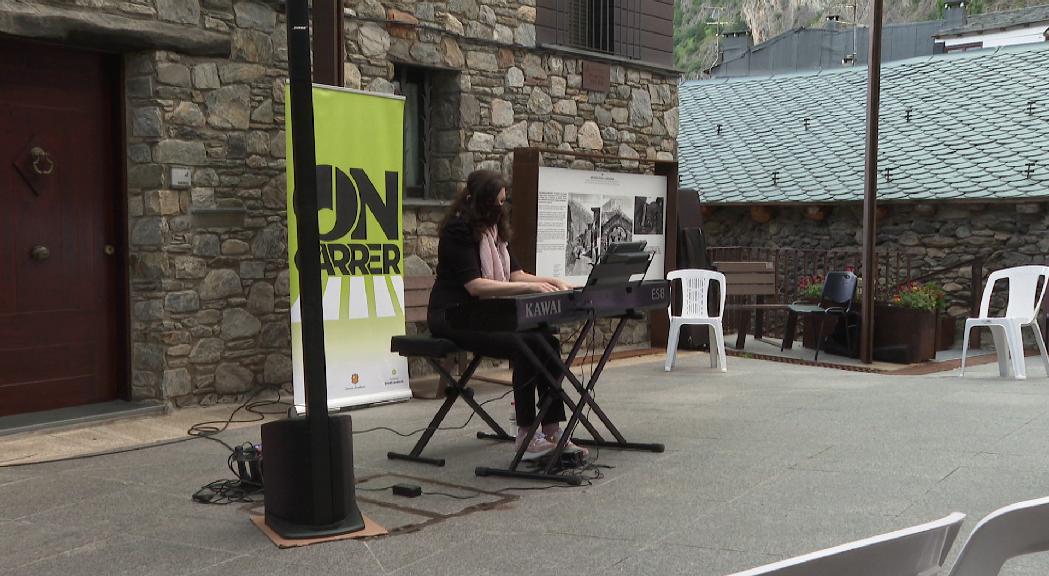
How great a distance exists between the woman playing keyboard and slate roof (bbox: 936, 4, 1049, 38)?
22005mm

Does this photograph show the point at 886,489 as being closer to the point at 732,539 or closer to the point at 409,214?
the point at 732,539

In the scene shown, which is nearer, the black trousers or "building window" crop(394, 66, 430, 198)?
the black trousers

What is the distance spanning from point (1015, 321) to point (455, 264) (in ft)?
17.9

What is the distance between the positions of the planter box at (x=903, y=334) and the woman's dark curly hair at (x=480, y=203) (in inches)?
238

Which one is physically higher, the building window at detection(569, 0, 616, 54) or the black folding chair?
the building window at detection(569, 0, 616, 54)

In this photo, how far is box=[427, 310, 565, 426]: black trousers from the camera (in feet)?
16.5

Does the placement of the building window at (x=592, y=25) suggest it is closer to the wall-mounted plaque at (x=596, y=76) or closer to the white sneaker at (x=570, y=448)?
the wall-mounted plaque at (x=596, y=76)

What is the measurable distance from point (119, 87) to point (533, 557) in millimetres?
4508

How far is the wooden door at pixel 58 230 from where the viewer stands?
6.29 meters

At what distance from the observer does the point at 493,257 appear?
17.7 ft

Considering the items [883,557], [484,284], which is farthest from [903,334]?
[883,557]

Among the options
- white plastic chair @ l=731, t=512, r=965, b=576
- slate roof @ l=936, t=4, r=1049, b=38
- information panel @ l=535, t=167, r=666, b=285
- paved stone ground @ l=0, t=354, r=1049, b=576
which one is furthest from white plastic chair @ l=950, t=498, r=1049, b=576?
slate roof @ l=936, t=4, r=1049, b=38

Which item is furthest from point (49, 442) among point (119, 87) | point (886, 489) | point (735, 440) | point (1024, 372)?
point (1024, 372)

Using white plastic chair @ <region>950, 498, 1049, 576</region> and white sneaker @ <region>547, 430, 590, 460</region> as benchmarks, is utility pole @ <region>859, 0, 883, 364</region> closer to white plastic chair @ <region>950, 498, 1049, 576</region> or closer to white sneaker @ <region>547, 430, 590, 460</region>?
white sneaker @ <region>547, 430, 590, 460</region>
